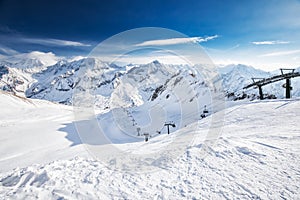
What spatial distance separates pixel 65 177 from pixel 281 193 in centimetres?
618

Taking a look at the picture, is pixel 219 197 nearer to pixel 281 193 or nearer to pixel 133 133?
pixel 281 193

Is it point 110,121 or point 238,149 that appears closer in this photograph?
point 238,149

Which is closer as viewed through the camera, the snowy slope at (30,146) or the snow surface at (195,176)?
the snow surface at (195,176)

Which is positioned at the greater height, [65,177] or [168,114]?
[65,177]

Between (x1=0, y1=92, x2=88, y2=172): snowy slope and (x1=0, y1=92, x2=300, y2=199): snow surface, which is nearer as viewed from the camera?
(x1=0, y1=92, x2=300, y2=199): snow surface

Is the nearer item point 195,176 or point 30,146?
point 195,176

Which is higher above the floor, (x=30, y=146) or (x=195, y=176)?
(x=195, y=176)

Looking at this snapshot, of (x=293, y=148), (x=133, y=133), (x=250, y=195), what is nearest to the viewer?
(x=250, y=195)

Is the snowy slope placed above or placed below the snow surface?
below

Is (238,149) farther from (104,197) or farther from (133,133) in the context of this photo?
(133,133)

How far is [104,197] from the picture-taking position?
467 cm

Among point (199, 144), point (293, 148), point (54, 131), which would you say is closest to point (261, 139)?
point (293, 148)

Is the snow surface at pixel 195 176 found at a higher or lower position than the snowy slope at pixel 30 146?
higher

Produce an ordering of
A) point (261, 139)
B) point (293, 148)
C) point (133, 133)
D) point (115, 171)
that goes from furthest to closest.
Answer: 1. point (133, 133)
2. point (261, 139)
3. point (293, 148)
4. point (115, 171)
